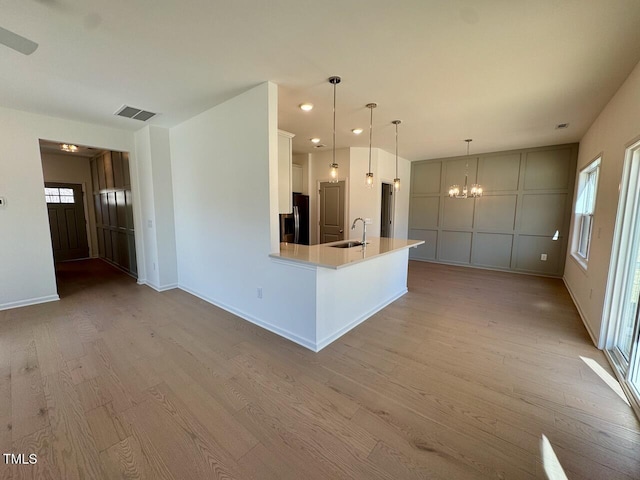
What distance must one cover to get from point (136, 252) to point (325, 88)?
4521 millimetres

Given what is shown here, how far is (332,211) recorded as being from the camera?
604 centimetres

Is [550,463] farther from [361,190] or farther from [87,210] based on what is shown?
[87,210]

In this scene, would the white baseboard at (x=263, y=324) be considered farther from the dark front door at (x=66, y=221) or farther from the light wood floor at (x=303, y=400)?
the dark front door at (x=66, y=221)

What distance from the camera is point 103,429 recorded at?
1.68m

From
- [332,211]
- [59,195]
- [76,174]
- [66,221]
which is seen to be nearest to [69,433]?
[332,211]

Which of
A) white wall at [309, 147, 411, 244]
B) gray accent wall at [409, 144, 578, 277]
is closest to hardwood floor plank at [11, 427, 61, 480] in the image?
white wall at [309, 147, 411, 244]

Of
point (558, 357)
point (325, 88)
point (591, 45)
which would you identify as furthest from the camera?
point (325, 88)

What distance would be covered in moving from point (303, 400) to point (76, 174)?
328 inches

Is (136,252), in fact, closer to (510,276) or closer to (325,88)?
(325,88)

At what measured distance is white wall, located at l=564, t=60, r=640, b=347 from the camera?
244cm

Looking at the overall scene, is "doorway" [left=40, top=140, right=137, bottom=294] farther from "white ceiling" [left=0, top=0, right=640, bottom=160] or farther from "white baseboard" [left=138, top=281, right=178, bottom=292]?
"white ceiling" [left=0, top=0, right=640, bottom=160]

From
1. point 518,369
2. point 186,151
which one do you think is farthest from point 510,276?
point 186,151

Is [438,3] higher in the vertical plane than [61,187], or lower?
higher

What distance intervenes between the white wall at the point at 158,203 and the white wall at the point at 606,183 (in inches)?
225
